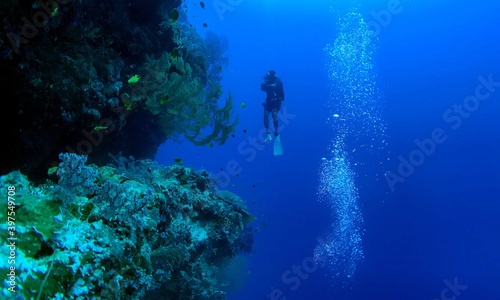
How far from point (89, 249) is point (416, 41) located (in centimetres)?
9501

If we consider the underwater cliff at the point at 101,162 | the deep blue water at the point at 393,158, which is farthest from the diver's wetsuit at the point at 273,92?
the deep blue water at the point at 393,158

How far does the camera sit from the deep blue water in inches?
1710

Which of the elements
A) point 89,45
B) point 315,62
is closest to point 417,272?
point 89,45

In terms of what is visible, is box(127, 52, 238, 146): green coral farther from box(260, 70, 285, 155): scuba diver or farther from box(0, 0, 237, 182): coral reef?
box(260, 70, 285, 155): scuba diver

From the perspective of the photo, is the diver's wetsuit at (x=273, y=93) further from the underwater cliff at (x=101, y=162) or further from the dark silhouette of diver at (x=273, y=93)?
the underwater cliff at (x=101, y=162)

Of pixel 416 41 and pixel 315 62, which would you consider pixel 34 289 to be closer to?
pixel 416 41

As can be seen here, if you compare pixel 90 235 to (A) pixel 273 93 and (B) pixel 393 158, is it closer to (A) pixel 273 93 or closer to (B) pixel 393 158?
(A) pixel 273 93

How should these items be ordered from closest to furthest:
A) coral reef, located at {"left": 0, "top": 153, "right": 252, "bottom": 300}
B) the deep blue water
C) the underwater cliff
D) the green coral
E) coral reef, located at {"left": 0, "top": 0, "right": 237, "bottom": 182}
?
coral reef, located at {"left": 0, "top": 153, "right": 252, "bottom": 300} → the underwater cliff → coral reef, located at {"left": 0, "top": 0, "right": 237, "bottom": 182} → the green coral → the deep blue water

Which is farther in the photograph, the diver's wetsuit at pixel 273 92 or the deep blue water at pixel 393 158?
the deep blue water at pixel 393 158

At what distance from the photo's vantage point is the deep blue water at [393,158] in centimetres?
4344

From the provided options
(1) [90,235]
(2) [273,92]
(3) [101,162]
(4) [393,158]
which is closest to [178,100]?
(3) [101,162]

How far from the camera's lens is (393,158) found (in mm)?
63031

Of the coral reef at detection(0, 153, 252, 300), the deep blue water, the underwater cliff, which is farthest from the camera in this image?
the deep blue water

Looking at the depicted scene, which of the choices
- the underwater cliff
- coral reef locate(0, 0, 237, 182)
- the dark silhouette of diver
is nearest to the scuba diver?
the dark silhouette of diver
